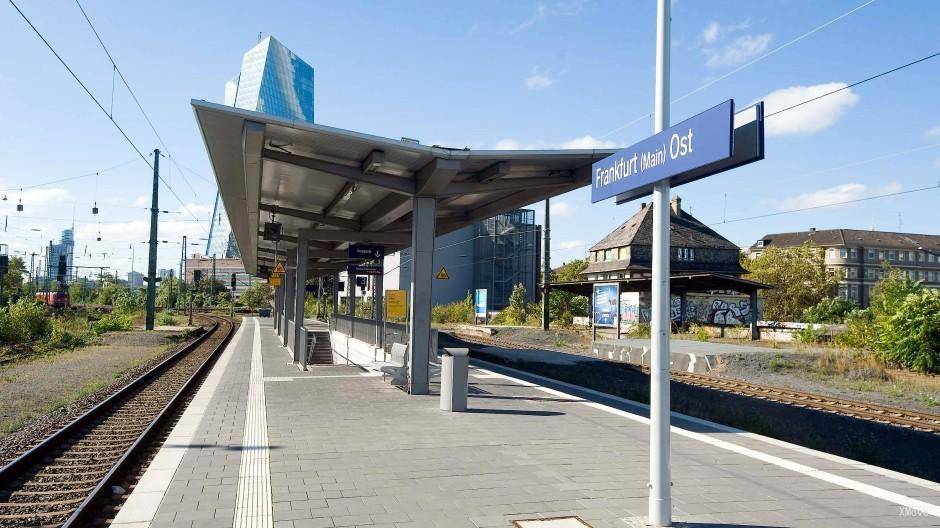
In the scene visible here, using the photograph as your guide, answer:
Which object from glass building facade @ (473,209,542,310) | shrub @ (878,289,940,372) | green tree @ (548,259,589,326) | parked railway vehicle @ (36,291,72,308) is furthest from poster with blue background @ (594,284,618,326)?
parked railway vehicle @ (36,291,72,308)

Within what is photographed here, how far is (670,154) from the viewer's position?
16.3ft

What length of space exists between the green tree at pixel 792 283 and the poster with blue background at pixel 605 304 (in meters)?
27.8

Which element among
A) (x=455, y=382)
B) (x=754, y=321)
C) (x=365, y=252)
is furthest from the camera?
(x=754, y=321)

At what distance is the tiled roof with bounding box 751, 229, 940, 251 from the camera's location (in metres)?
91.2

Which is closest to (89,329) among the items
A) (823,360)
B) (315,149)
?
(315,149)

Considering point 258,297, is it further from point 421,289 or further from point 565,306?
point 421,289

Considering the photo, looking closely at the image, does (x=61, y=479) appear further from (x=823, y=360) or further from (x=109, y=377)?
(x=823, y=360)

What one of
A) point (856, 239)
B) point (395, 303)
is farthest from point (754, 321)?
point (856, 239)

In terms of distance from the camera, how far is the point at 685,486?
20.7ft

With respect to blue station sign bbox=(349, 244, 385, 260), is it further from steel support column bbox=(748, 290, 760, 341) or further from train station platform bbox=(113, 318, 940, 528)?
steel support column bbox=(748, 290, 760, 341)

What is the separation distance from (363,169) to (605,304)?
64.7 feet

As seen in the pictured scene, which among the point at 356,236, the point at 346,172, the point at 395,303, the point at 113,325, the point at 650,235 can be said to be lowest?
the point at 113,325

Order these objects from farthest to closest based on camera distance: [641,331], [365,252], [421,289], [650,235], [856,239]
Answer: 1. [856,239]
2. [650,235]
3. [641,331]
4. [365,252]
5. [421,289]

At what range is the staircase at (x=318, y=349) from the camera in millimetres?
17562
